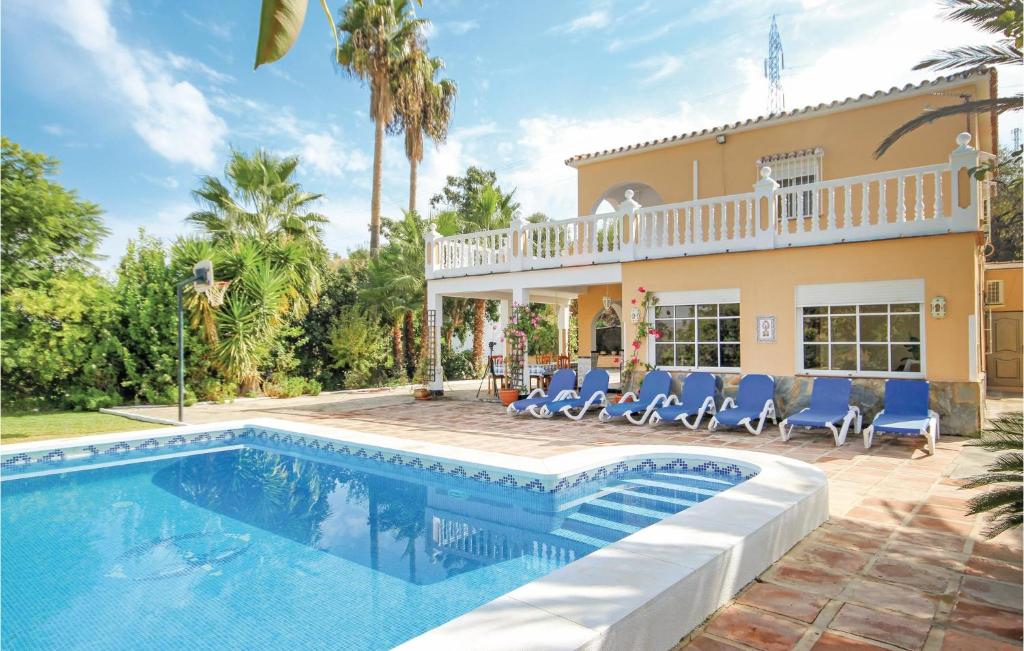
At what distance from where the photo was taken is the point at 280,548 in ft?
17.8

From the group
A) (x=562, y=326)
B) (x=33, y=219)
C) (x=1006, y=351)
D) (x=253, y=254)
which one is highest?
(x=33, y=219)

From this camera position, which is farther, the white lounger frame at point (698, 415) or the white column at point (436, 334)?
the white column at point (436, 334)

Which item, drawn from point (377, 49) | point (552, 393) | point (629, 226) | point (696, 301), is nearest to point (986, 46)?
point (696, 301)

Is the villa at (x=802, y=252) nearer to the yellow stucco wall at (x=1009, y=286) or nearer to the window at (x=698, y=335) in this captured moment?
the window at (x=698, y=335)

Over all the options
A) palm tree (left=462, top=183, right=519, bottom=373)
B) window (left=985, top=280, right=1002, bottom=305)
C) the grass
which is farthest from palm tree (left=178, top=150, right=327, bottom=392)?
window (left=985, top=280, right=1002, bottom=305)

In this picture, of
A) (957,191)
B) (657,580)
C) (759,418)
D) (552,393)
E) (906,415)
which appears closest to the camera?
(657,580)

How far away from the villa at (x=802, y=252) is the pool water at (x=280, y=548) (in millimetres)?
4934

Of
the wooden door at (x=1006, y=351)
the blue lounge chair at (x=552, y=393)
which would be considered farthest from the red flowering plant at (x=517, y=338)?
the wooden door at (x=1006, y=351)

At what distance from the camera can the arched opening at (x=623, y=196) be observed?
15.4 meters

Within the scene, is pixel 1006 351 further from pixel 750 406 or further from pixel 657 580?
pixel 657 580

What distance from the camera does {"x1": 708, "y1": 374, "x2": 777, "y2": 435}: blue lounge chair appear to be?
31.8 feet

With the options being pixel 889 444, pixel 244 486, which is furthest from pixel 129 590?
pixel 889 444

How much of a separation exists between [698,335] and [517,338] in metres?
4.37

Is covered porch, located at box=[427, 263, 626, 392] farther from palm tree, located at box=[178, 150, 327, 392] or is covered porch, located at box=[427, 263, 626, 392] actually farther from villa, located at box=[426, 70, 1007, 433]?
palm tree, located at box=[178, 150, 327, 392]
